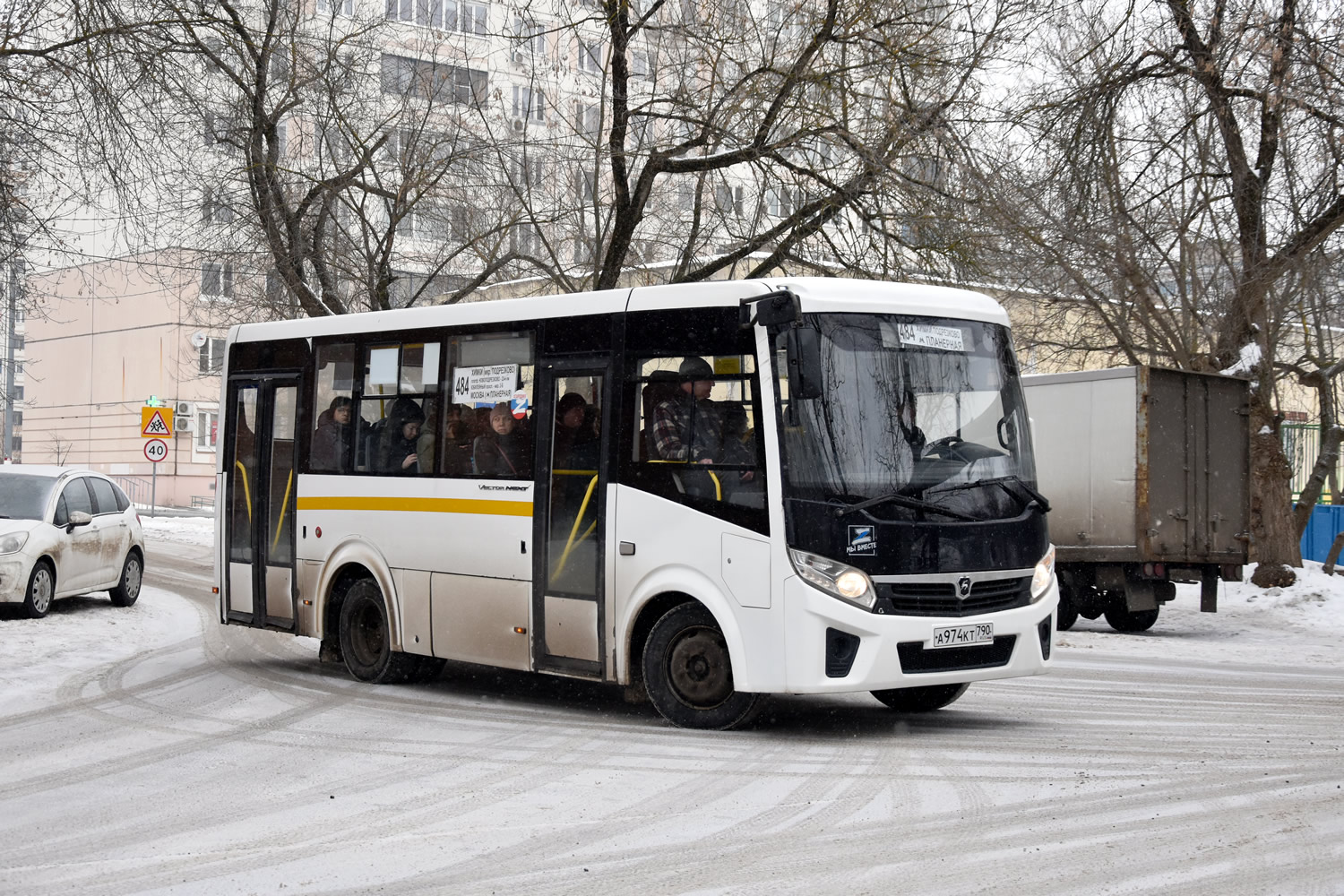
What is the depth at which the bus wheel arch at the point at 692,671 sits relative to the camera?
31.2 feet

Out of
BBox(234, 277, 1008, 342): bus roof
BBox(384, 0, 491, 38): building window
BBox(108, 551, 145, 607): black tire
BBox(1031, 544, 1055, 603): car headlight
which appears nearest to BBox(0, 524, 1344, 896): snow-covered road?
BBox(1031, 544, 1055, 603): car headlight

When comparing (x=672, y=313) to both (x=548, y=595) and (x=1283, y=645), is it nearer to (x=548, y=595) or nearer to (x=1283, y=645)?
(x=548, y=595)

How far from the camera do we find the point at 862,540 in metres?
8.99

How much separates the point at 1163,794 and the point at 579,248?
2065 cm

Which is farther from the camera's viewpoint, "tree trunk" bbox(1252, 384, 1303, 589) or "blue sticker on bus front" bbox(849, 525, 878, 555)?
"tree trunk" bbox(1252, 384, 1303, 589)

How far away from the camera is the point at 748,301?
30.6 ft

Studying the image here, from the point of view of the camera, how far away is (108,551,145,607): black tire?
1920cm

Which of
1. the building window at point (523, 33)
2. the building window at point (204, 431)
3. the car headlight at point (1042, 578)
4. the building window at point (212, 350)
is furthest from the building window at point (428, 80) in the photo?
the building window at point (204, 431)

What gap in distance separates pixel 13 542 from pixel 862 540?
11.2 meters

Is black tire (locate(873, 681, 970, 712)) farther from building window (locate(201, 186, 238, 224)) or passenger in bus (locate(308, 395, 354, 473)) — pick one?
building window (locate(201, 186, 238, 224))

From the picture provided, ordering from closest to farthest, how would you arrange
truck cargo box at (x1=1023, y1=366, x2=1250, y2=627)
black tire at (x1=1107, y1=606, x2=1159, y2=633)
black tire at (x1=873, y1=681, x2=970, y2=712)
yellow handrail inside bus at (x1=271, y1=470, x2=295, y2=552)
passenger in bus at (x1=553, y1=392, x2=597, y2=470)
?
passenger in bus at (x1=553, y1=392, x2=597, y2=470), black tire at (x1=873, y1=681, x2=970, y2=712), yellow handrail inside bus at (x1=271, y1=470, x2=295, y2=552), truck cargo box at (x1=1023, y1=366, x2=1250, y2=627), black tire at (x1=1107, y1=606, x2=1159, y2=633)

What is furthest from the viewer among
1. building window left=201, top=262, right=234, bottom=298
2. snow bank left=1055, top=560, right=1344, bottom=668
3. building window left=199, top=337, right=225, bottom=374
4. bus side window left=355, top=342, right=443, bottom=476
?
building window left=199, top=337, right=225, bottom=374

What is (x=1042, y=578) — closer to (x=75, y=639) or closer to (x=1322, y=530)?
(x=75, y=639)

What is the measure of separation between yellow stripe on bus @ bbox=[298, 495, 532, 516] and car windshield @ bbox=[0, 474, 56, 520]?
6.07 meters
